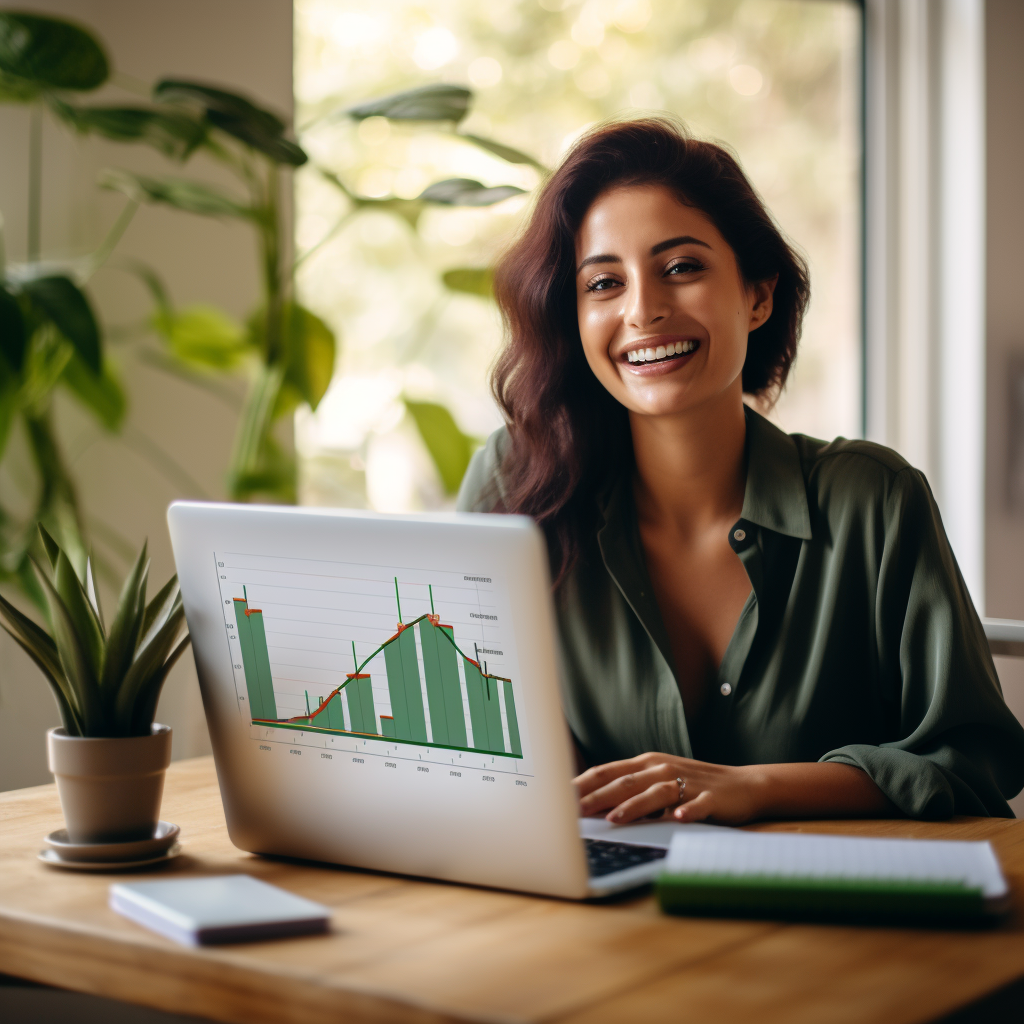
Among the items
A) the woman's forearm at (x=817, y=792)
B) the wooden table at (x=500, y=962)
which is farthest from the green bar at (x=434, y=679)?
the woman's forearm at (x=817, y=792)

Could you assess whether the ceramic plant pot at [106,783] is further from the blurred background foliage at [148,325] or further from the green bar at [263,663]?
the blurred background foliage at [148,325]

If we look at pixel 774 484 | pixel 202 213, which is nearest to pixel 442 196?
pixel 202 213

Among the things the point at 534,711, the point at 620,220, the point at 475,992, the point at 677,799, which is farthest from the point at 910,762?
the point at 620,220

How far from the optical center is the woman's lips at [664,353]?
1.65 meters

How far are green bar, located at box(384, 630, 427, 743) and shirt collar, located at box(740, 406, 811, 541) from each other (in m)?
0.75

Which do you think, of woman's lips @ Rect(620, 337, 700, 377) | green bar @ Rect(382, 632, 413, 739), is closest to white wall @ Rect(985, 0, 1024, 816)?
woman's lips @ Rect(620, 337, 700, 377)

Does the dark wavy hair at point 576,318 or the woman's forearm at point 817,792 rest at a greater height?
the dark wavy hair at point 576,318

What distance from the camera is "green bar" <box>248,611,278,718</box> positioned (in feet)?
3.40

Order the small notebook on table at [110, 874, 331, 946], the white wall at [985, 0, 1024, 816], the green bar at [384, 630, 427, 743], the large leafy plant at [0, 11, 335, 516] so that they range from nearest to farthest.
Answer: the small notebook on table at [110, 874, 331, 946]
the green bar at [384, 630, 427, 743]
the large leafy plant at [0, 11, 335, 516]
the white wall at [985, 0, 1024, 816]

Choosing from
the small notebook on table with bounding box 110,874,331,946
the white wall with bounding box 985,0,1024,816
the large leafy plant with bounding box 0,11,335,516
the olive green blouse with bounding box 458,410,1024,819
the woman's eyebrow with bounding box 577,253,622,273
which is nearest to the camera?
the small notebook on table with bounding box 110,874,331,946

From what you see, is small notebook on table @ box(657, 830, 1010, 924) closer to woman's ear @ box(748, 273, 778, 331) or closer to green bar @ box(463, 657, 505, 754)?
green bar @ box(463, 657, 505, 754)

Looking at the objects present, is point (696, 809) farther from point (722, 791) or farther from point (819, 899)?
point (819, 899)

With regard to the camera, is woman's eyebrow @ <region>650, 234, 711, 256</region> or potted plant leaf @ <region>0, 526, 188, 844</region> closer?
potted plant leaf @ <region>0, 526, 188, 844</region>

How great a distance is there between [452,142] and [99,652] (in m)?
2.04
